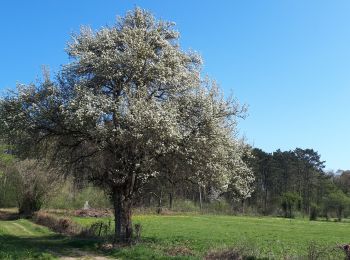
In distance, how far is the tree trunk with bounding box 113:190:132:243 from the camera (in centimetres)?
2802

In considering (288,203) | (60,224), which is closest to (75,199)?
(60,224)

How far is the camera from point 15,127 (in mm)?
27156

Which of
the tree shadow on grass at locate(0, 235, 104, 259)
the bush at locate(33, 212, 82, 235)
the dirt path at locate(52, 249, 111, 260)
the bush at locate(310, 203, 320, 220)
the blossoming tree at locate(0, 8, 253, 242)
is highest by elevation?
the blossoming tree at locate(0, 8, 253, 242)

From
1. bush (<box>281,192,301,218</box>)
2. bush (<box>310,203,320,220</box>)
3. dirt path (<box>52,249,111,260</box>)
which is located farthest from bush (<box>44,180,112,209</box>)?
bush (<box>310,203,320,220</box>)

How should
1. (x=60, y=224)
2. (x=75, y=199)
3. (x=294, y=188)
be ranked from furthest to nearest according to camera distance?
(x=294, y=188)
(x=75, y=199)
(x=60, y=224)

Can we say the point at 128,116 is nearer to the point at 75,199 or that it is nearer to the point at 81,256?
the point at 81,256

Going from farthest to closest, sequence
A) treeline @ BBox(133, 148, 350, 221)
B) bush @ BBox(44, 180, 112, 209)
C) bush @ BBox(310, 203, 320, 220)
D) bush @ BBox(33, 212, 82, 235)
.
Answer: treeline @ BBox(133, 148, 350, 221), bush @ BBox(310, 203, 320, 220), bush @ BBox(44, 180, 112, 209), bush @ BBox(33, 212, 82, 235)

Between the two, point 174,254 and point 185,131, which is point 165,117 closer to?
point 185,131

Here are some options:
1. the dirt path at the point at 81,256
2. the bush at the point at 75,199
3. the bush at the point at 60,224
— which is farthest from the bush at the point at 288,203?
the dirt path at the point at 81,256

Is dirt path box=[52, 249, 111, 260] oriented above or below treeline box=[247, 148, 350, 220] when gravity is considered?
below

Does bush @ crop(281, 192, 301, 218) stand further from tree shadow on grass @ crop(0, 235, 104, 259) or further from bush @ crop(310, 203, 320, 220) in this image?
tree shadow on grass @ crop(0, 235, 104, 259)

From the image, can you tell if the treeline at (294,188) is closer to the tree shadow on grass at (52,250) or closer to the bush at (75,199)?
the bush at (75,199)

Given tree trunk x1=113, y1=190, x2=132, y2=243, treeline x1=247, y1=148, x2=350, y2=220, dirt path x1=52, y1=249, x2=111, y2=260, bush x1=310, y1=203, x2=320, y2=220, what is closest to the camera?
dirt path x1=52, y1=249, x2=111, y2=260

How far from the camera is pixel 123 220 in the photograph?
28625mm
